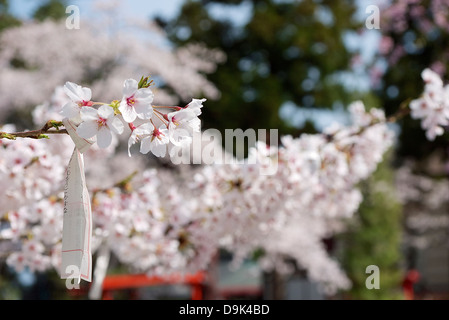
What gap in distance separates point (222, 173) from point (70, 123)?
1.64 metres

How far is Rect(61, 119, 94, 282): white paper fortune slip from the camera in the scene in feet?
5.68

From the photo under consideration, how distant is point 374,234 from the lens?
980 centimetres

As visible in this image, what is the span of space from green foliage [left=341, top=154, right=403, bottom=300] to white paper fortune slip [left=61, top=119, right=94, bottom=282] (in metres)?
8.57

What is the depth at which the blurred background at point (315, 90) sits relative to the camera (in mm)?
9789

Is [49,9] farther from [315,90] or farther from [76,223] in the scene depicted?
[76,223]

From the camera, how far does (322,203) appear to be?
3.55 m

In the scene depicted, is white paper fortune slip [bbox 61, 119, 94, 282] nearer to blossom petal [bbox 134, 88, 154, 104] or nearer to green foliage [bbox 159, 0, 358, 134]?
blossom petal [bbox 134, 88, 154, 104]

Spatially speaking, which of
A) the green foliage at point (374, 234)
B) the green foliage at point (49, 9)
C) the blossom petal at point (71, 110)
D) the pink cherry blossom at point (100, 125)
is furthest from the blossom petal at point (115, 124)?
the green foliage at point (49, 9)

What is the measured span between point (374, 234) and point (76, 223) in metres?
8.75

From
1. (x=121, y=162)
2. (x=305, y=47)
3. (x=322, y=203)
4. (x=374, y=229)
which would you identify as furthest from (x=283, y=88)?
(x=322, y=203)

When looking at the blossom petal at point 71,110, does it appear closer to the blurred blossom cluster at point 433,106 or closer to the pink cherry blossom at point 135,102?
the pink cherry blossom at point 135,102

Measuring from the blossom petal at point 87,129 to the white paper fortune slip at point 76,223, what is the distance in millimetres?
109

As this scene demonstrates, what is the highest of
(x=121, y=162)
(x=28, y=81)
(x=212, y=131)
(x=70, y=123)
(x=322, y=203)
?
A: (x=212, y=131)
